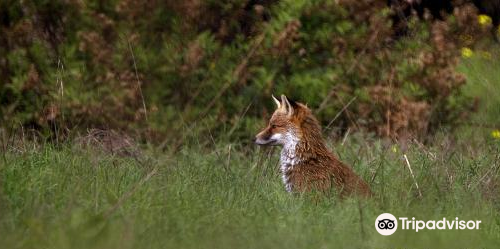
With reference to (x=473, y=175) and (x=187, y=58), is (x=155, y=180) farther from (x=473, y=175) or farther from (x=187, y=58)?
(x=187, y=58)

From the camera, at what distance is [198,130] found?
411 inches

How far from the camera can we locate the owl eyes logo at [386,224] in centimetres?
718

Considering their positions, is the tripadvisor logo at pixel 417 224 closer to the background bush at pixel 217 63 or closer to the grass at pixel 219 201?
the grass at pixel 219 201

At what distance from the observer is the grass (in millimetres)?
6691

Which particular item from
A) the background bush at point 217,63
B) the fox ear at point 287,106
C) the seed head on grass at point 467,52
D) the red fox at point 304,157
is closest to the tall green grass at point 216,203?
the red fox at point 304,157

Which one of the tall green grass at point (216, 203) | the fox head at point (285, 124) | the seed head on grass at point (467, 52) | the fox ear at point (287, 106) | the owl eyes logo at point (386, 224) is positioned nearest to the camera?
the tall green grass at point (216, 203)

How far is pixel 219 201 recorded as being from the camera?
25.1 feet

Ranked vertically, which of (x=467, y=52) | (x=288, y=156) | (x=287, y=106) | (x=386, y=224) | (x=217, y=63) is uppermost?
(x=386, y=224)

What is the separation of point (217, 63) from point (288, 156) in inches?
111

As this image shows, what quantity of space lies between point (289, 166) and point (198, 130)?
74.8 inches

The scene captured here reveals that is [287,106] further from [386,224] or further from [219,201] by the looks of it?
[386,224]

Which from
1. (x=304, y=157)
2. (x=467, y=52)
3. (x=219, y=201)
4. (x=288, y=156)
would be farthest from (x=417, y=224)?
(x=467, y=52)

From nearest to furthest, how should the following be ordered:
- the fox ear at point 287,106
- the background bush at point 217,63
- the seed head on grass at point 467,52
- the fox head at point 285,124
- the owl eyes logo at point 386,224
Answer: the owl eyes logo at point 386,224, the fox head at point 285,124, the fox ear at point 287,106, the background bush at point 217,63, the seed head on grass at point 467,52

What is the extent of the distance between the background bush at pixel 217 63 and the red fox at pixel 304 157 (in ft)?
6.23
